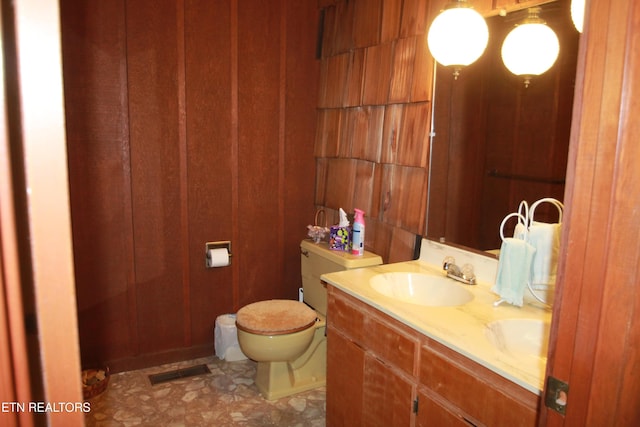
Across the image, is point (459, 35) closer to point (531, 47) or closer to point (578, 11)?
point (531, 47)

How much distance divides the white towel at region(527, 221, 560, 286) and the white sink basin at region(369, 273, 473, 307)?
341mm

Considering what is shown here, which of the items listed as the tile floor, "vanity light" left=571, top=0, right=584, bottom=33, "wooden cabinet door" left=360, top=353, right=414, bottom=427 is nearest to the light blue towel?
"wooden cabinet door" left=360, top=353, right=414, bottom=427

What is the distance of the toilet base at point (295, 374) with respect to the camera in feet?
8.23

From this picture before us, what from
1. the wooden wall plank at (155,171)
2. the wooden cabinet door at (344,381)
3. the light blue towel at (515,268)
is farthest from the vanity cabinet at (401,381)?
the wooden wall plank at (155,171)

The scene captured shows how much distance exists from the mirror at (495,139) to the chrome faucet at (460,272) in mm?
110

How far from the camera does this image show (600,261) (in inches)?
28.1

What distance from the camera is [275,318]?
7.98 ft

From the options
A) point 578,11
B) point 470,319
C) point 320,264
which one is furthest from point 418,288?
point 578,11

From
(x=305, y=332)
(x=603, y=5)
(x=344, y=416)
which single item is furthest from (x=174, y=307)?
(x=603, y=5)

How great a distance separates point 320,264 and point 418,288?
78 centimetres

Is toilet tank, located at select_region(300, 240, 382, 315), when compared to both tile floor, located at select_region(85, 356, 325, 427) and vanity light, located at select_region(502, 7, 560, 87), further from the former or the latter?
vanity light, located at select_region(502, 7, 560, 87)

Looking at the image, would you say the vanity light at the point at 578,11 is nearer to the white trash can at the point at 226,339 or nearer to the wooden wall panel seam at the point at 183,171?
the wooden wall panel seam at the point at 183,171

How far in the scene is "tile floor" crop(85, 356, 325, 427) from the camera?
7.51ft

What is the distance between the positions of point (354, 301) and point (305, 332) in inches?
26.0
